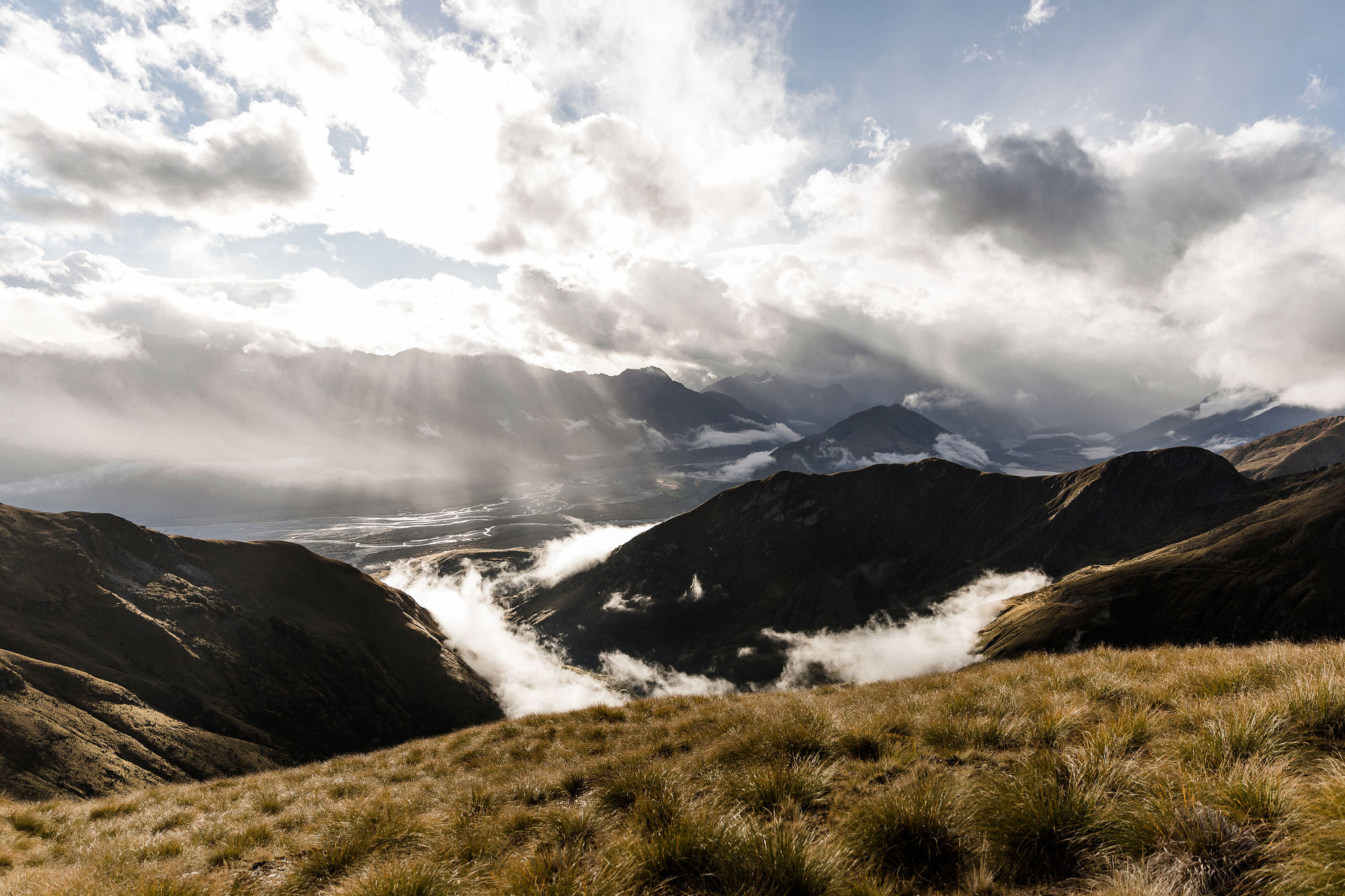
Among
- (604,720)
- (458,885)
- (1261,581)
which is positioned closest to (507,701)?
(604,720)

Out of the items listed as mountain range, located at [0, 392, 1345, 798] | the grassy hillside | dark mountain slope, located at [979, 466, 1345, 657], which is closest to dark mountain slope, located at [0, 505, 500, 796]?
mountain range, located at [0, 392, 1345, 798]

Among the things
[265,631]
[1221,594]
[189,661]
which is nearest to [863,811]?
[189,661]

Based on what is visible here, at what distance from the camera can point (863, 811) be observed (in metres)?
5.27

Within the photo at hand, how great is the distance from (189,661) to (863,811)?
11072cm

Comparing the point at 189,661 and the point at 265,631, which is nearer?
the point at 189,661

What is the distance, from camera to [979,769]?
6730 millimetres

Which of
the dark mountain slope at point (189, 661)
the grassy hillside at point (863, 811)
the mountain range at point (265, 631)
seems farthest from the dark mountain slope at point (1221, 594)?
the dark mountain slope at point (189, 661)

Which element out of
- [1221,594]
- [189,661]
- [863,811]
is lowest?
[1221,594]

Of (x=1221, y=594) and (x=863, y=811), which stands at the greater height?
(x=863, y=811)

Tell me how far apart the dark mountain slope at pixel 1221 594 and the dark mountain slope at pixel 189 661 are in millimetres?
151194

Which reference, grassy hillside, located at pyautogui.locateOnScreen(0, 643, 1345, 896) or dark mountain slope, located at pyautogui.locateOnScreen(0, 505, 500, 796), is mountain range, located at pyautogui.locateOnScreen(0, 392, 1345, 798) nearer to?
dark mountain slope, located at pyautogui.locateOnScreen(0, 505, 500, 796)

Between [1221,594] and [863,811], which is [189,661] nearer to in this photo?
[863,811]

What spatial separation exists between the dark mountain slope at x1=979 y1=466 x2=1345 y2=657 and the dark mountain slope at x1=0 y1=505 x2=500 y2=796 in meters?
151

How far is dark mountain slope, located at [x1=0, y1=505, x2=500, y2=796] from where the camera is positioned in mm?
50875
